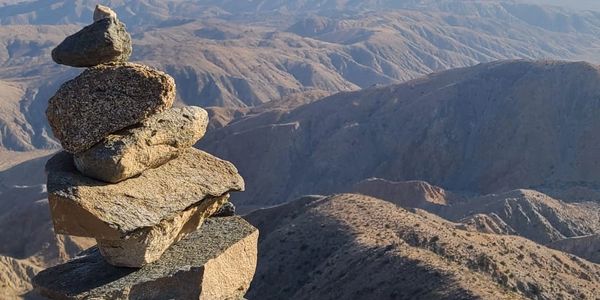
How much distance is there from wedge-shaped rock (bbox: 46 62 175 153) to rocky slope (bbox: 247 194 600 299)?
17765 mm

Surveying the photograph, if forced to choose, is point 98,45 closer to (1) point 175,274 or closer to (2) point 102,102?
(2) point 102,102

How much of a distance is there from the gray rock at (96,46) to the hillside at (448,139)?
74083 mm

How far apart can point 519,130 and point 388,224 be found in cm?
6111

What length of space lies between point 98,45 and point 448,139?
86.9 m

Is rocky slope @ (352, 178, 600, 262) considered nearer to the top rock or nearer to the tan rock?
the tan rock

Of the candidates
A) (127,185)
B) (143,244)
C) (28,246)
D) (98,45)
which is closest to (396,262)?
(143,244)

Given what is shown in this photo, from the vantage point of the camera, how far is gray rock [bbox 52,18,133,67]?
12602 mm

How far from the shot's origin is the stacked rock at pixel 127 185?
1159 cm

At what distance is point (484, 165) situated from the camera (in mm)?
91062

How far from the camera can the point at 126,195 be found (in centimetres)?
1191

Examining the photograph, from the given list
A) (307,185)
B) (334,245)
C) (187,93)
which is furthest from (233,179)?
(187,93)

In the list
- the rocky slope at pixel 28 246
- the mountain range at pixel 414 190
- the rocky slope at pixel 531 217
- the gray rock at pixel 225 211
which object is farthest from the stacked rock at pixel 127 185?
the rocky slope at pixel 531 217

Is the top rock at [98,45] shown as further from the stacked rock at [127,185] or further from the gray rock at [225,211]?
the gray rock at [225,211]

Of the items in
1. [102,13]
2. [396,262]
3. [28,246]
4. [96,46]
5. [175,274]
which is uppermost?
[102,13]
